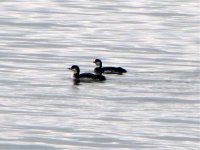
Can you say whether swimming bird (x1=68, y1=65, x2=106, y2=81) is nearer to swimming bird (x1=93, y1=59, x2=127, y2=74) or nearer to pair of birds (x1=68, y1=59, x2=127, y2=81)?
pair of birds (x1=68, y1=59, x2=127, y2=81)

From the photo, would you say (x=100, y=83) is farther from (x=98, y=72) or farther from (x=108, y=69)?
(x=108, y=69)

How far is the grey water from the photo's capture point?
20844mm

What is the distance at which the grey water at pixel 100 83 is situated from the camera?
20.8 meters

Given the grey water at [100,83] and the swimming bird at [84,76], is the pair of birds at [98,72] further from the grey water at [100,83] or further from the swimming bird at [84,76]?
the grey water at [100,83]

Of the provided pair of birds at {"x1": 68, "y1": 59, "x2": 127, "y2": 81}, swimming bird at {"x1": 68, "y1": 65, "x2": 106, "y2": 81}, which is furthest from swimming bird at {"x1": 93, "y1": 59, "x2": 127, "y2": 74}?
swimming bird at {"x1": 68, "y1": 65, "x2": 106, "y2": 81}

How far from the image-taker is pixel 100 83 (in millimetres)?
27078

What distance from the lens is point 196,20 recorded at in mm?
40500

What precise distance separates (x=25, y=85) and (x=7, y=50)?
5.95 meters

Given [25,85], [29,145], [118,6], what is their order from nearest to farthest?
[29,145] < [25,85] < [118,6]

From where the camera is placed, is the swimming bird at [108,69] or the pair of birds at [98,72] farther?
the swimming bird at [108,69]

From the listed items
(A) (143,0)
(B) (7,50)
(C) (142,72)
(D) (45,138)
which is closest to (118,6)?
(A) (143,0)

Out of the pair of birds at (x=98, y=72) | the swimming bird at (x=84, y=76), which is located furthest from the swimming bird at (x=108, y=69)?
the swimming bird at (x=84, y=76)

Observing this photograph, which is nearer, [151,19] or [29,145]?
[29,145]

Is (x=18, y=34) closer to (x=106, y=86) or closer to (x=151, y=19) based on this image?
(x=151, y=19)
